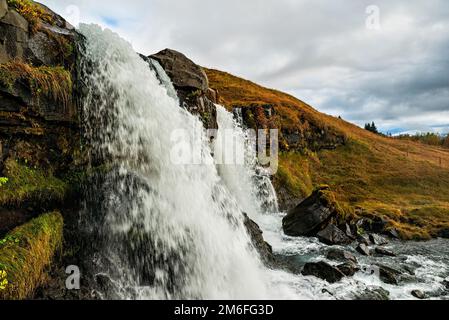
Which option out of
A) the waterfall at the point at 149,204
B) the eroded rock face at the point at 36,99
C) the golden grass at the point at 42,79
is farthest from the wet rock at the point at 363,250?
the golden grass at the point at 42,79

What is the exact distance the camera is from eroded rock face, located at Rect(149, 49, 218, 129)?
23391 millimetres

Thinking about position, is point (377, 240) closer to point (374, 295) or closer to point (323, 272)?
point (323, 272)

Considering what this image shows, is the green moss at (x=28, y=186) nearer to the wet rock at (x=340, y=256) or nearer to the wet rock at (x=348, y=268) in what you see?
the wet rock at (x=348, y=268)

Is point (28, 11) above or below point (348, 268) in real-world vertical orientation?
above

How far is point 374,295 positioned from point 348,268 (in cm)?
236

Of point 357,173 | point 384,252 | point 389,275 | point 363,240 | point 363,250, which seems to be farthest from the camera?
point 357,173

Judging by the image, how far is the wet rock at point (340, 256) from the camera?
18781mm

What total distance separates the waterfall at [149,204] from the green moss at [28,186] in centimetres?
155

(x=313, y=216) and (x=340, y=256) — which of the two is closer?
(x=340, y=256)

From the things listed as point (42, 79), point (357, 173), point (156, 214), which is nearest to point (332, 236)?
point (156, 214)

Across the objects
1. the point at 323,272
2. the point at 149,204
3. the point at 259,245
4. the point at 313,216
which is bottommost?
the point at 323,272

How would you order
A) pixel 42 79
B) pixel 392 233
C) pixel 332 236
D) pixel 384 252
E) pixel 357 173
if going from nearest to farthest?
pixel 42 79 → pixel 384 252 → pixel 332 236 → pixel 392 233 → pixel 357 173

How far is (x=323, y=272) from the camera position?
1591cm
